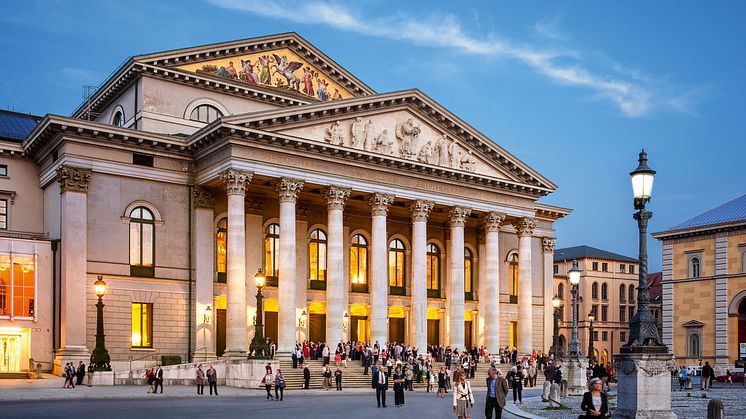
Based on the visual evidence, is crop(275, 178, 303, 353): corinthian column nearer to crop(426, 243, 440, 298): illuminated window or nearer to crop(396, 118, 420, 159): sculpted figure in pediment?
crop(396, 118, 420, 159): sculpted figure in pediment

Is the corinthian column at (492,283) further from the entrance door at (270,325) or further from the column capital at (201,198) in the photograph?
the column capital at (201,198)

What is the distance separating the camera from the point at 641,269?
55.1 ft

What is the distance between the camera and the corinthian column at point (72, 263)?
4028 centimetres

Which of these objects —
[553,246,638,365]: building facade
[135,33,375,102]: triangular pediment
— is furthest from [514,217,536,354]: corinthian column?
[553,246,638,365]: building facade

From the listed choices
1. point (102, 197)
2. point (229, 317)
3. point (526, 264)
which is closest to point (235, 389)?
point (229, 317)

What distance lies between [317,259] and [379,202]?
5.79m

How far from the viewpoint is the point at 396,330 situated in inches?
2184

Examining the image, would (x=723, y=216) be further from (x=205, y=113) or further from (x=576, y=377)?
(x=205, y=113)

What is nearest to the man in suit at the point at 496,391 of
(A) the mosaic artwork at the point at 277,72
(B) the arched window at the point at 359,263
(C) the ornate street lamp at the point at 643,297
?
(C) the ornate street lamp at the point at 643,297

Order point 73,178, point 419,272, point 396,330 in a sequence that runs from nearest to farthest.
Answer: point 73,178 → point 419,272 → point 396,330

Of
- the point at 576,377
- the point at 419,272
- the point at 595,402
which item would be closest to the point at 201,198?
the point at 419,272

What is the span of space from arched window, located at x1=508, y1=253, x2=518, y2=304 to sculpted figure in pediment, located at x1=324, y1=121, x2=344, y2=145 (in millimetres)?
19628

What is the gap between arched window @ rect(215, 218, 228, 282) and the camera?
152ft

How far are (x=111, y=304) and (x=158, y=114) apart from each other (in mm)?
10792
